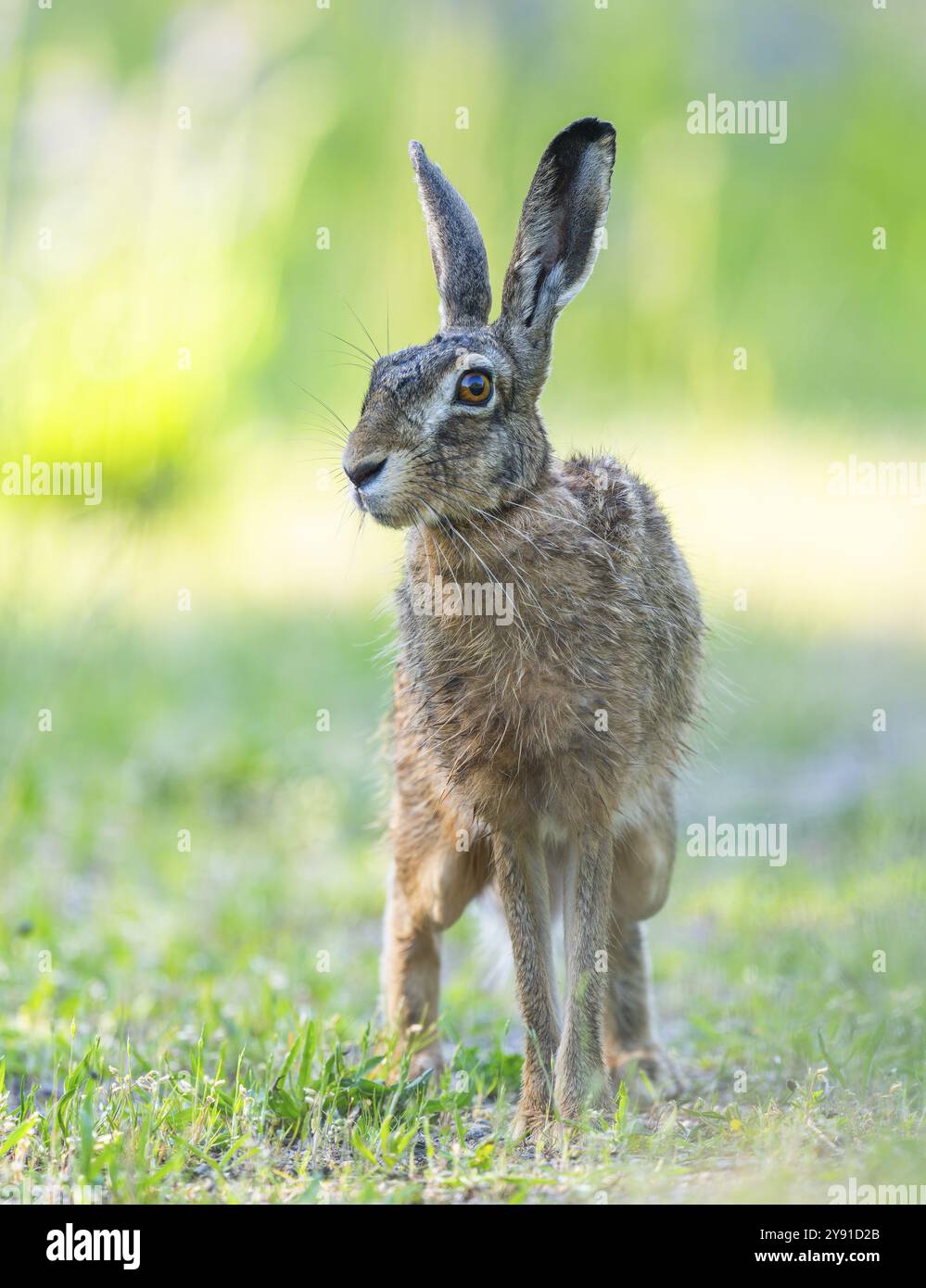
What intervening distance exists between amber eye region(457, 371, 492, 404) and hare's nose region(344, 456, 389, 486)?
10.2 inches

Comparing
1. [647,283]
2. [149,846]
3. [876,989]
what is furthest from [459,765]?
[647,283]

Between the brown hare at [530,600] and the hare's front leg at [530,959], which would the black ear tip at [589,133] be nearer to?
the brown hare at [530,600]

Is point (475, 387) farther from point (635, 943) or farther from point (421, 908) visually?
point (635, 943)

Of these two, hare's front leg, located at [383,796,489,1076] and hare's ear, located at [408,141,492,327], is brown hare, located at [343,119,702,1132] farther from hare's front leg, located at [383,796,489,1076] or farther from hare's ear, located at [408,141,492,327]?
hare's front leg, located at [383,796,489,1076]

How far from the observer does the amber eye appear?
3.80 m

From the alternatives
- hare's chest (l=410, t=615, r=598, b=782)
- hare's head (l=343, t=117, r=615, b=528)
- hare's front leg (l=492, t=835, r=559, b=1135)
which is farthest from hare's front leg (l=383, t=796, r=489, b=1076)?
hare's head (l=343, t=117, r=615, b=528)

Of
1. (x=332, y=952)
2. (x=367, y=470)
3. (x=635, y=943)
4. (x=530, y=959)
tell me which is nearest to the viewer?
(x=367, y=470)

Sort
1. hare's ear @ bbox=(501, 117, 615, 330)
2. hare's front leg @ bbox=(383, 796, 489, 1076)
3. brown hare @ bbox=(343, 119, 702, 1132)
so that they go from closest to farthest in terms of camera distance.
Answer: brown hare @ bbox=(343, 119, 702, 1132)
hare's ear @ bbox=(501, 117, 615, 330)
hare's front leg @ bbox=(383, 796, 489, 1076)

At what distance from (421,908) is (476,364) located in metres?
1.51

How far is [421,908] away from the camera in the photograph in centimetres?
446

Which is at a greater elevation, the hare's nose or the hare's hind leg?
the hare's nose

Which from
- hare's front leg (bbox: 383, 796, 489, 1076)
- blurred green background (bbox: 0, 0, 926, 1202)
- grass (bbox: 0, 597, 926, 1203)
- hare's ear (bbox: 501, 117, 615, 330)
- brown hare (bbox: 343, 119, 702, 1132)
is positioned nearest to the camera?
grass (bbox: 0, 597, 926, 1203)

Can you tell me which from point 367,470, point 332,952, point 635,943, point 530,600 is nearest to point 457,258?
point 367,470

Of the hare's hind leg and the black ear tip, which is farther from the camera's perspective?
the hare's hind leg
